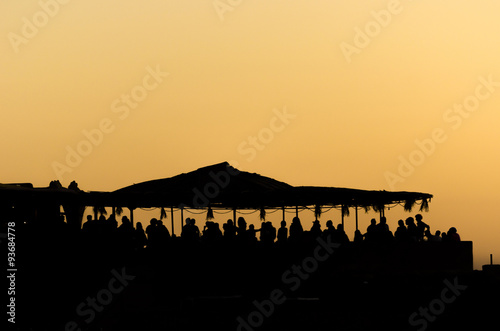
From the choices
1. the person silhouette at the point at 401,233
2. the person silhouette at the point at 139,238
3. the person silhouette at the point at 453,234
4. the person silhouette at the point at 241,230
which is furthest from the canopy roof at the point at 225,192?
the person silhouette at the point at 453,234

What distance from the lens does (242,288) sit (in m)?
23.9

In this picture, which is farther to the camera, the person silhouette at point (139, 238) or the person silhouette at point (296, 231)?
the person silhouette at point (296, 231)

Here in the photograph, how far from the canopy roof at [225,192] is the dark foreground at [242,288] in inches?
Result: 42.6

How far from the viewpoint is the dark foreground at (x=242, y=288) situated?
2272 cm

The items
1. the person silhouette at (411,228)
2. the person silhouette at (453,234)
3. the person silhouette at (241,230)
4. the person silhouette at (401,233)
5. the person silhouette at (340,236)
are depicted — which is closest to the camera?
the person silhouette at (241,230)

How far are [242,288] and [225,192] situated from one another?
7.22ft

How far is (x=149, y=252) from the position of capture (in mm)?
23438

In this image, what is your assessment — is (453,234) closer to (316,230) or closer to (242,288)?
(316,230)

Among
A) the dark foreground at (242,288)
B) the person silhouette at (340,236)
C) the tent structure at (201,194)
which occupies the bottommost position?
the dark foreground at (242,288)

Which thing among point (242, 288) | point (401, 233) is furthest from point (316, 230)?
point (401, 233)

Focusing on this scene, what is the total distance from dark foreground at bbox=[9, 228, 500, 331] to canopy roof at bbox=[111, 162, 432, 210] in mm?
1081

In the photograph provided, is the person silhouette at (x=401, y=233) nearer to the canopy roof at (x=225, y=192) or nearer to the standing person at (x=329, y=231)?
the canopy roof at (x=225, y=192)

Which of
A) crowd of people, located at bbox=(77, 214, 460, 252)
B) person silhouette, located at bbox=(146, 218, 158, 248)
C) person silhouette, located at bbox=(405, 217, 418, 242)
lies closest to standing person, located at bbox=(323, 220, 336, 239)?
crowd of people, located at bbox=(77, 214, 460, 252)

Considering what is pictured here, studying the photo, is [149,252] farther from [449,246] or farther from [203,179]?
[449,246]
